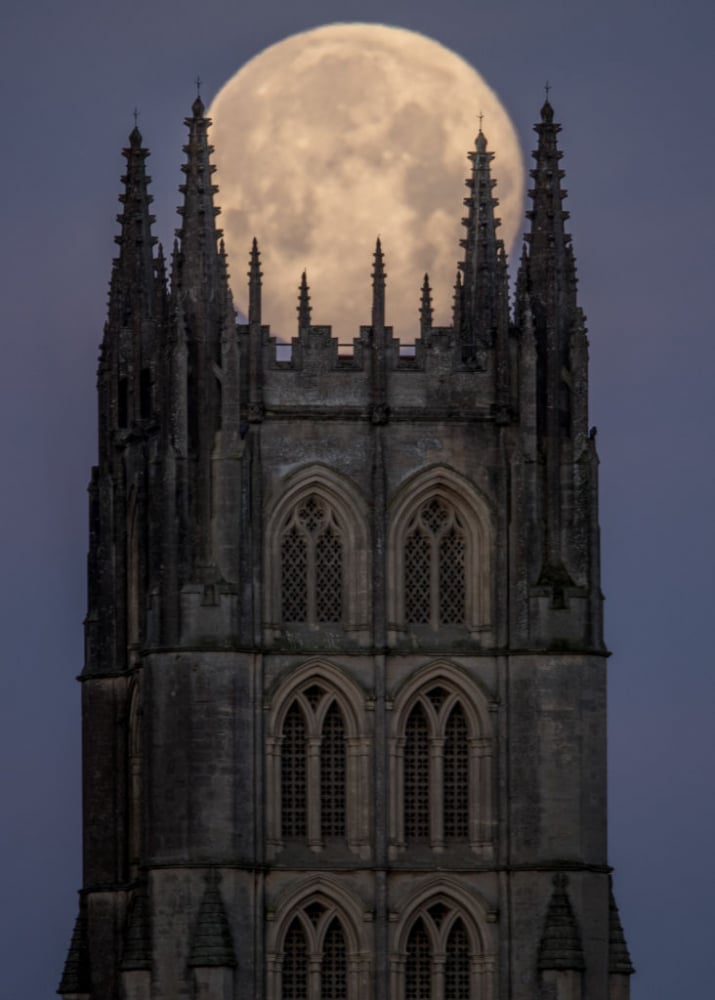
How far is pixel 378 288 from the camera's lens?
114688 millimetres

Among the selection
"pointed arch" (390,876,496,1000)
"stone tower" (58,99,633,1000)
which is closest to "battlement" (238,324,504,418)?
"stone tower" (58,99,633,1000)

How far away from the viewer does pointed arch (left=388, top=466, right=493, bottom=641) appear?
374 feet

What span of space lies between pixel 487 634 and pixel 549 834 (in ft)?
13.8

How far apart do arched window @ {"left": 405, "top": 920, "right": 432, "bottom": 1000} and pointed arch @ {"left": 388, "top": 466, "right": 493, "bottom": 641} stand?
20.0 ft

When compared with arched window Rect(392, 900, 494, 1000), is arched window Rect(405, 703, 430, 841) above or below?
above

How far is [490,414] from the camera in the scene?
114 m

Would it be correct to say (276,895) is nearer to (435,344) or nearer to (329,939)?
(329,939)

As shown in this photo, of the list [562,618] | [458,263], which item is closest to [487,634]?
[562,618]

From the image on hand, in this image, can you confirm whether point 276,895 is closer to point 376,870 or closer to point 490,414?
point 376,870

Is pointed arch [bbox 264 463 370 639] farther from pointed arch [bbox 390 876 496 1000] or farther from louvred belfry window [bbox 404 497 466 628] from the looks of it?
pointed arch [bbox 390 876 496 1000]

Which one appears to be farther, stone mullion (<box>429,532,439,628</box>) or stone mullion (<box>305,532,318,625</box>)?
stone mullion (<box>429,532,439,628</box>)

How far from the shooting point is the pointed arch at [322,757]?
11312 centimetres

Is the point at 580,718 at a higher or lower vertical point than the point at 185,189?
lower

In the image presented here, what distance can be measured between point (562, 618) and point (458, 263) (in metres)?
8.90
